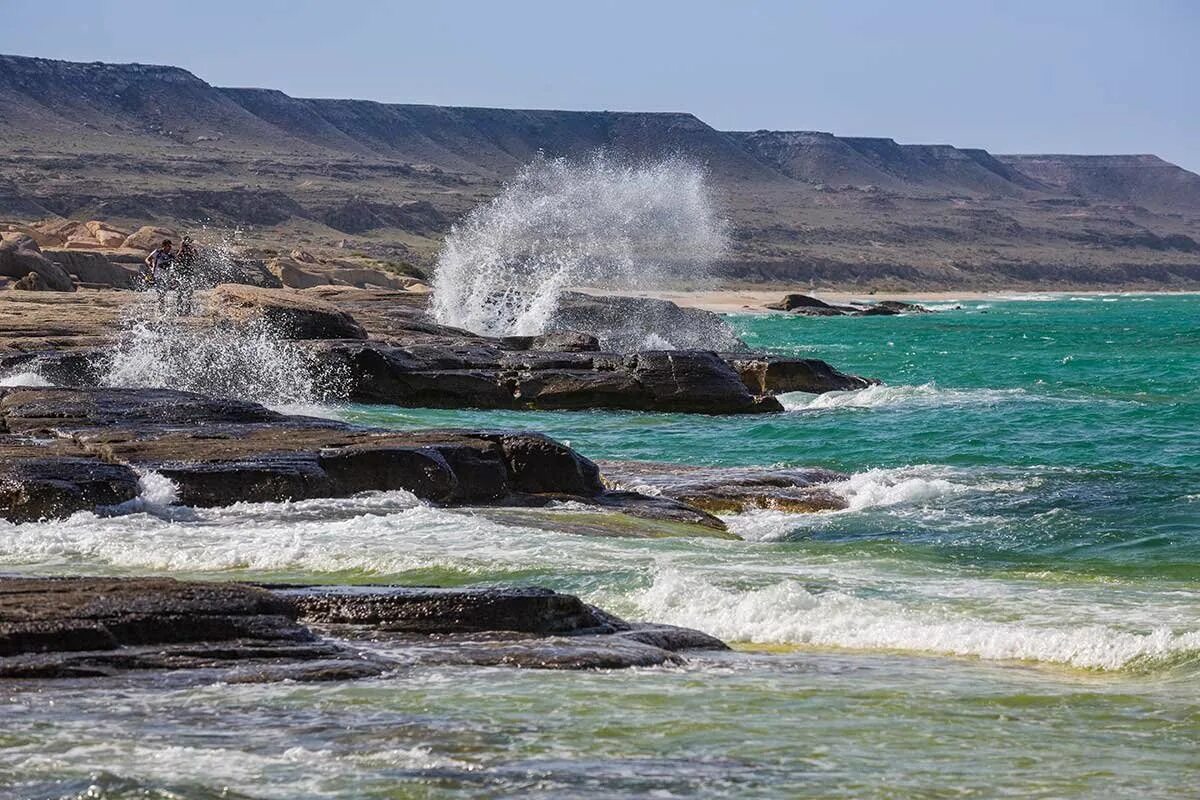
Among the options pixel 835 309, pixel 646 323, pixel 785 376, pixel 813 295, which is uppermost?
pixel 813 295

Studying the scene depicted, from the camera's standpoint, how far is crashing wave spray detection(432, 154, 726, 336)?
44.8 metres

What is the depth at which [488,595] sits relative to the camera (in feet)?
32.8

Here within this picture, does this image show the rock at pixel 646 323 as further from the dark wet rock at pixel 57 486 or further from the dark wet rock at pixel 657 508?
the dark wet rock at pixel 57 486

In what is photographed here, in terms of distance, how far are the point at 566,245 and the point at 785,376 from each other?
239 ft

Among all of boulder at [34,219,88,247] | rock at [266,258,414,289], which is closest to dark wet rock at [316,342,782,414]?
rock at [266,258,414,289]

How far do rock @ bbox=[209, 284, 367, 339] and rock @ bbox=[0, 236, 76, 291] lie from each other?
23.8 ft

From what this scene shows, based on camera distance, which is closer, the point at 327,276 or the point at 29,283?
the point at 29,283

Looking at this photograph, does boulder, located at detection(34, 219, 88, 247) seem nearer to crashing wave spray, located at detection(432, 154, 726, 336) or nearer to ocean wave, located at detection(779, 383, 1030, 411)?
crashing wave spray, located at detection(432, 154, 726, 336)

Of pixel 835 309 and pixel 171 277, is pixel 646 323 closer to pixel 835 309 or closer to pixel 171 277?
pixel 171 277

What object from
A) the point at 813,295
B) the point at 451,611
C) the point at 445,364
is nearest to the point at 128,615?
the point at 451,611

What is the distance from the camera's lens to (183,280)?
106 feet

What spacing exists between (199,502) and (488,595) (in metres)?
6.25

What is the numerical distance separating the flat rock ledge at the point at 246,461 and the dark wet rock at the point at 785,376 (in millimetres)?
15347

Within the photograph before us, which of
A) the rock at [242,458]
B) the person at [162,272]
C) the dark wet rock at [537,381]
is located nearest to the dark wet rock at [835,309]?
the dark wet rock at [537,381]
